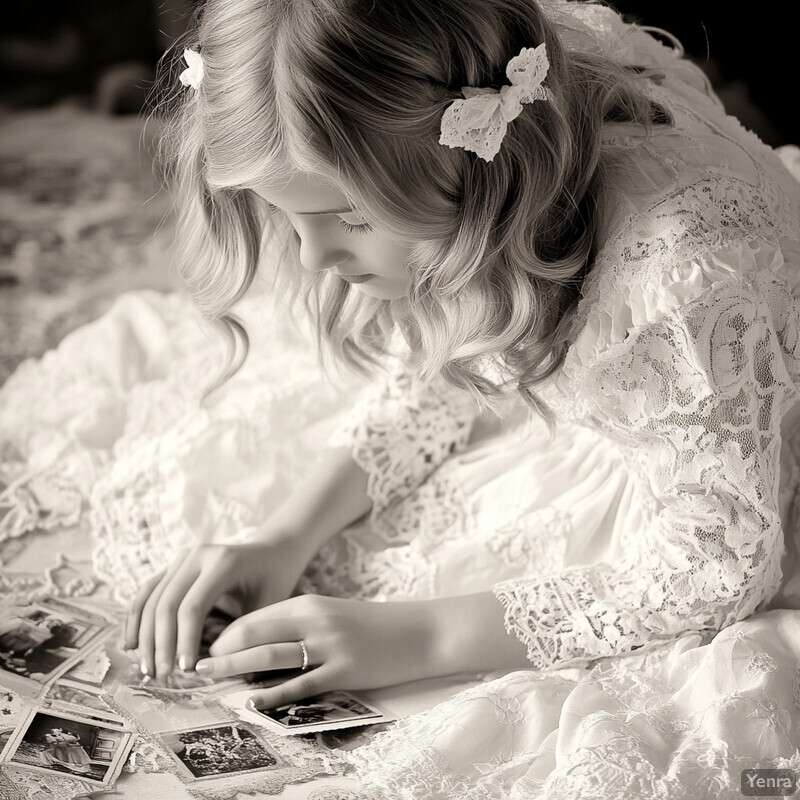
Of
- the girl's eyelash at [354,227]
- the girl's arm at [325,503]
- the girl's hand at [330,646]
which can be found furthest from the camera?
the girl's arm at [325,503]

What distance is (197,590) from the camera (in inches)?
44.1

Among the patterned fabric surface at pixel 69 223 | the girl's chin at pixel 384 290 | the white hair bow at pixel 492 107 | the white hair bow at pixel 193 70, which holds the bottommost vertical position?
the patterned fabric surface at pixel 69 223

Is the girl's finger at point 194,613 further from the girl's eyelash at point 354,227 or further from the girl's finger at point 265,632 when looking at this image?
the girl's eyelash at point 354,227

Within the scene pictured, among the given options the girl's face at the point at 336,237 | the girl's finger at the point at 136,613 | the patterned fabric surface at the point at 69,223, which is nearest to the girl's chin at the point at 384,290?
the girl's face at the point at 336,237

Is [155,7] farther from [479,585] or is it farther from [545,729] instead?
[545,729]

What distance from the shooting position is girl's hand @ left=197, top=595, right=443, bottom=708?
106 centimetres

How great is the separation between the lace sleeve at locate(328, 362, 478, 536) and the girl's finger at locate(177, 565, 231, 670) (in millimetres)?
253

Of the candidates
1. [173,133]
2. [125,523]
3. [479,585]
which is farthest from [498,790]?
[173,133]

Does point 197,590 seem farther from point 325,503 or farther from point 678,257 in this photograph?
point 678,257

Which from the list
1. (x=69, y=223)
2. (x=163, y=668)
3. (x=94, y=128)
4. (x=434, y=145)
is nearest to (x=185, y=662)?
(x=163, y=668)

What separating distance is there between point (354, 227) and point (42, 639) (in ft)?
2.02

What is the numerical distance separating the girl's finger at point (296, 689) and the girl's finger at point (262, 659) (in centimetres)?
2

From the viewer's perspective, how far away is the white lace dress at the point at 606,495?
92 centimetres

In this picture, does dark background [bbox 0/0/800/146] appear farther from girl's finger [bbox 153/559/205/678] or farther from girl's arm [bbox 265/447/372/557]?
girl's finger [bbox 153/559/205/678]
